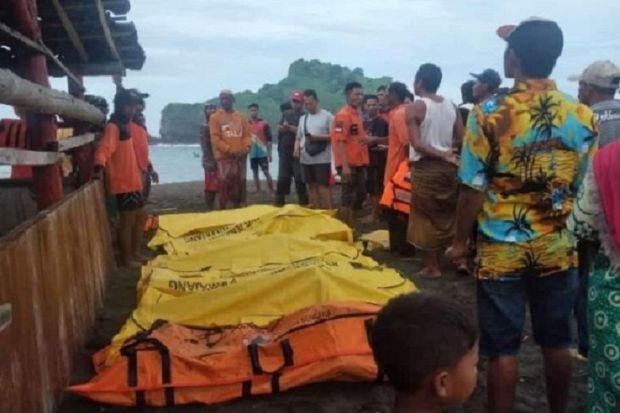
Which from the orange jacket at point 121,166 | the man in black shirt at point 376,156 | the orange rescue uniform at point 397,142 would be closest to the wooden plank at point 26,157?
the orange jacket at point 121,166

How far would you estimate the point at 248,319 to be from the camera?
533 centimetres

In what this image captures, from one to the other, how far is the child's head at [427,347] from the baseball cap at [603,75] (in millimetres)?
3156

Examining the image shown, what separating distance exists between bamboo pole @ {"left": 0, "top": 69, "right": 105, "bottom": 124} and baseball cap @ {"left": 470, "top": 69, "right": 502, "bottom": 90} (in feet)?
12.7

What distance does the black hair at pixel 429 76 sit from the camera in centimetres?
695

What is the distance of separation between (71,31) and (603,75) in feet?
21.6

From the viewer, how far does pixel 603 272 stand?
8.83 feet

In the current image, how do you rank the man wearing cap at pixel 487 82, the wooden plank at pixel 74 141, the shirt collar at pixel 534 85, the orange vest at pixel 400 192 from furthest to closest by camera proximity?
the orange vest at pixel 400 192 < the man wearing cap at pixel 487 82 < the wooden plank at pixel 74 141 < the shirt collar at pixel 534 85

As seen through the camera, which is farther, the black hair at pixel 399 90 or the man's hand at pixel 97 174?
the black hair at pixel 399 90

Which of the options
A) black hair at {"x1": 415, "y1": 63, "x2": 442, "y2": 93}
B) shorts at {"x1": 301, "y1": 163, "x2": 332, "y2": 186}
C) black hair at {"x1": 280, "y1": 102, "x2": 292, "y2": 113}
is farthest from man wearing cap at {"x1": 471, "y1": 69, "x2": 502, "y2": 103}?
black hair at {"x1": 280, "y1": 102, "x2": 292, "y2": 113}

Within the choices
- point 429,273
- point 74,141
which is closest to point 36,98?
point 74,141

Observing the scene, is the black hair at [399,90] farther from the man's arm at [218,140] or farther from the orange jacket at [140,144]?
the man's arm at [218,140]

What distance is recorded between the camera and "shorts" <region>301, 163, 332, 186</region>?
36.9ft

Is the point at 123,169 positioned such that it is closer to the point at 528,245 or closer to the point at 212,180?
the point at 212,180

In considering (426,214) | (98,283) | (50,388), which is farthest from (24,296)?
(426,214)
